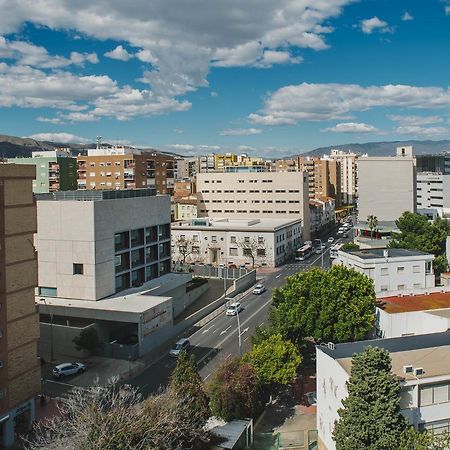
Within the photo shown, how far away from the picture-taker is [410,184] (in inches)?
4099

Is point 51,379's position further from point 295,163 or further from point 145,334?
point 295,163

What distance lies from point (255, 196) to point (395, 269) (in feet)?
193

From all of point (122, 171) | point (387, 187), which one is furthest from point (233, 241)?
point (387, 187)

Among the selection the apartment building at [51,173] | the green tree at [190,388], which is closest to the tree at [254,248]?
the apartment building at [51,173]

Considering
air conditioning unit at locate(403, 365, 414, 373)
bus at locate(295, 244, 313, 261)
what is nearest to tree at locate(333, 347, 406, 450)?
air conditioning unit at locate(403, 365, 414, 373)

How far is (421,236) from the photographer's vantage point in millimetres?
70375

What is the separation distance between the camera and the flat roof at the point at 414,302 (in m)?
A: 42.4

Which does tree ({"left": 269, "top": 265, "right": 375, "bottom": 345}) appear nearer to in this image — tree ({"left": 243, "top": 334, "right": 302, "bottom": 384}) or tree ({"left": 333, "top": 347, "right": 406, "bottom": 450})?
tree ({"left": 243, "top": 334, "right": 302, "bottom": 384})

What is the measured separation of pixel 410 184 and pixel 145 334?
75543 millimetres

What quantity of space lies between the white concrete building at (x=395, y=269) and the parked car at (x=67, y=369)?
28.1m

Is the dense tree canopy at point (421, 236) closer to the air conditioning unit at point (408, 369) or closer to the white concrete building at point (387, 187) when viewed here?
the white concrete building at point (387, 187)

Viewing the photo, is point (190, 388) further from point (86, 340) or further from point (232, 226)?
point (232, 226)

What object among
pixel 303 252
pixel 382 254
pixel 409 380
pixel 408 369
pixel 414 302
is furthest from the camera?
pixel 303 252

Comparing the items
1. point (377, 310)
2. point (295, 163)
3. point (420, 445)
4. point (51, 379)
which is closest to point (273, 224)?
point (377, 310)
